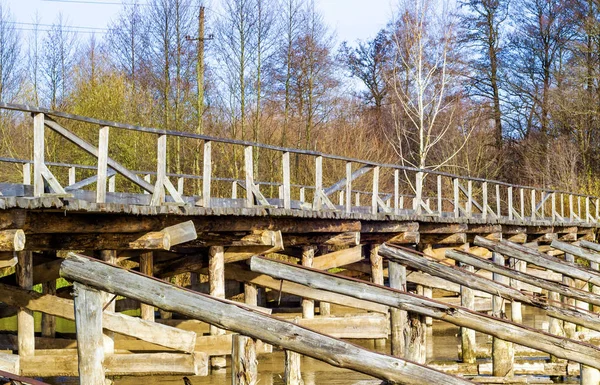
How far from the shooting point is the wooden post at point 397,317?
36.8 ft

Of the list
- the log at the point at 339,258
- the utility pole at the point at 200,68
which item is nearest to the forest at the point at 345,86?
the utility pole at the point at 200,68

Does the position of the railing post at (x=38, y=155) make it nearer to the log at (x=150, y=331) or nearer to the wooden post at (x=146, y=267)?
the log at (x=150, y=331)

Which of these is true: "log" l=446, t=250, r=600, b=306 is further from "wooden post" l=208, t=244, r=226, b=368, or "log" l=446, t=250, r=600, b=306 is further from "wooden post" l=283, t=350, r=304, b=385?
"wooden post" l=283, t=350, r=304, b=385

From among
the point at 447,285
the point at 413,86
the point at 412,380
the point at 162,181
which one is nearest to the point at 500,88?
the point at 413,86

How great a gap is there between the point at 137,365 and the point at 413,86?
27.8 metres

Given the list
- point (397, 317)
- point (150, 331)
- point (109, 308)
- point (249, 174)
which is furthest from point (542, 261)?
point (150, 331)

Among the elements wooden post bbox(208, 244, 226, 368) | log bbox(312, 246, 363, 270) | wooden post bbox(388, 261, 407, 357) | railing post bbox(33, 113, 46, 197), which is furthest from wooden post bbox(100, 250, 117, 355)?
log bbox(312, 246, 363, 270)

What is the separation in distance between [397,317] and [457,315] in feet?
9.36

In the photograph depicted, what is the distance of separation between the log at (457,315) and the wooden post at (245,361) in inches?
73.9

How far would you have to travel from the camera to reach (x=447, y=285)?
17.4 meters

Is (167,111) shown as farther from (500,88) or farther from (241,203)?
(500,88)

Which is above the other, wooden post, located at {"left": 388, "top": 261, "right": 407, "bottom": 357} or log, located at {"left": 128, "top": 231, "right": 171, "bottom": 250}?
log, located at {"left": 128, "top": 231, "right": 171, "bottom": 250}

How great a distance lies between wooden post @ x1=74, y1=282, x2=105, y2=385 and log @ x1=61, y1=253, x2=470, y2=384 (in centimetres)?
12

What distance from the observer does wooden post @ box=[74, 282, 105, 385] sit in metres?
6.88
